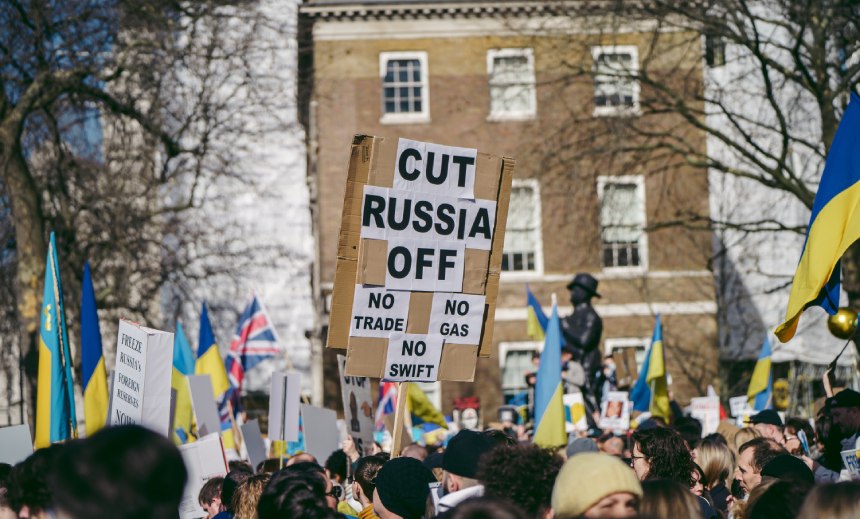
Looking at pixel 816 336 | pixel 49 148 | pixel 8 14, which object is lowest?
pixel 816 336

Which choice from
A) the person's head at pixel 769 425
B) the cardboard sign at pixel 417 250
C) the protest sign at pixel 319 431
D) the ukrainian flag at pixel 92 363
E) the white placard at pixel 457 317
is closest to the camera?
the cardboard sign at pixel 417 250

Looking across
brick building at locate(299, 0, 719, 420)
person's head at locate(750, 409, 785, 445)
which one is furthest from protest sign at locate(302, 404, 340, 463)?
brick building at locate(299, 0, 719, 420)

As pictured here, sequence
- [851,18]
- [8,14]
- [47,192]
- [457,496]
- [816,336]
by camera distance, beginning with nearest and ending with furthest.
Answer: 1. [457,496]
2. [851,18]
3. [8,14]
4. [47,192]
5. [816,336]

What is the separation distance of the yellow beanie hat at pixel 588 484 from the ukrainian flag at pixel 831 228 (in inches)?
175

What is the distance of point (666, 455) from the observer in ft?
21.2

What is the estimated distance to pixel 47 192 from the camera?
85.5ft

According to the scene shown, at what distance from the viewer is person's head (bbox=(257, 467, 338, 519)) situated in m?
5.12

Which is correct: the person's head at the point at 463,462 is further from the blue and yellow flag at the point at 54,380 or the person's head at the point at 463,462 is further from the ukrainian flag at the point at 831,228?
the blue and yellow flag at the point at 54,380

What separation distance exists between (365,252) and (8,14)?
42.0ft

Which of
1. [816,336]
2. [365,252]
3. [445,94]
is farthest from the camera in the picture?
[816,336]

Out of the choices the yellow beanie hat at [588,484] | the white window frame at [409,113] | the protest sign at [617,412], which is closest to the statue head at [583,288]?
the protest sign at [617,412]

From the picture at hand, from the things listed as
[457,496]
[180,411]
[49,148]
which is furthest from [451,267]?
[49,148]

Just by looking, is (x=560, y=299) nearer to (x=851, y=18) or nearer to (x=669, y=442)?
(x=851, y=18)

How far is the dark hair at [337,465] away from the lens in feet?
35.0
